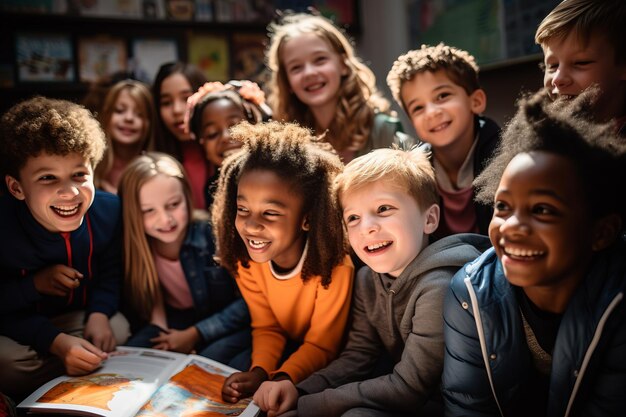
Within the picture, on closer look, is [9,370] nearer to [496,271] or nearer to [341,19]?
[496,271]

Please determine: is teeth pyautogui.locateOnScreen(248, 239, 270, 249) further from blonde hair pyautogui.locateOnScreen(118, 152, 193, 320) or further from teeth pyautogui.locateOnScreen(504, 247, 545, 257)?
teeth pyautogui.locateOnScreen(504, 247, 545, 257)

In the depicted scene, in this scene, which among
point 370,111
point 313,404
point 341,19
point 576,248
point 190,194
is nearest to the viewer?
point 576,248

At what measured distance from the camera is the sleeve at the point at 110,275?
1.55 meters

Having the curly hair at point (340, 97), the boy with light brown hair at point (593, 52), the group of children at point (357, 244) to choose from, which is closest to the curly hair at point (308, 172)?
the group of children at point (357, 244)

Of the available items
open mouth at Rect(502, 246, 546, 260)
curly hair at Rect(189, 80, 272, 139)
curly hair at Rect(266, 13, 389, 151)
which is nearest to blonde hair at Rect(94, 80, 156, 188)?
curly hair at Rect(189, 80, 272, 139)

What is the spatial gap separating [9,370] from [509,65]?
2.13 m

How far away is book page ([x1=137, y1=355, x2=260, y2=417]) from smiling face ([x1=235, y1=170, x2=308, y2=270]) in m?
0.31

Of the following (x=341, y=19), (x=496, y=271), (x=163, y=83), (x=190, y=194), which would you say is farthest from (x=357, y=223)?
Answer: (x=341, y=19)

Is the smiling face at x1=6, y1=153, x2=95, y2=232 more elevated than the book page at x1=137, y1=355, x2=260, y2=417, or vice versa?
the smiling face at x1=6, y1=153, x2=95, y2=232

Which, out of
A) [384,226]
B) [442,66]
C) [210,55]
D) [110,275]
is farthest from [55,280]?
[210,55]

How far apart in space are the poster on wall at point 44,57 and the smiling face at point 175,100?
80cm

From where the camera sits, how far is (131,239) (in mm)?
1594

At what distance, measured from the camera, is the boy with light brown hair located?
1.15 meters

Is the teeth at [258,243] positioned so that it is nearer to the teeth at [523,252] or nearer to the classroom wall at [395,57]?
the teeth at [523,252]
